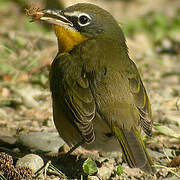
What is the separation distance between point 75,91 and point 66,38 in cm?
66

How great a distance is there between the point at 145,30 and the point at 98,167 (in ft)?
18.6

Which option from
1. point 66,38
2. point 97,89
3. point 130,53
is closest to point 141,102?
point 97,89

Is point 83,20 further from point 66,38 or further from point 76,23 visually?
point 66,38

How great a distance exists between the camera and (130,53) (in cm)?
739

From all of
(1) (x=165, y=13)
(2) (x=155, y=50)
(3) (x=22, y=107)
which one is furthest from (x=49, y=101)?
(1) (x=165, y=13)

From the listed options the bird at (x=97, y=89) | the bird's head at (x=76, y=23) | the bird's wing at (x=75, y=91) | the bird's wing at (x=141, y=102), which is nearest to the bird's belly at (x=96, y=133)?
the bird at (x=97, y=89)

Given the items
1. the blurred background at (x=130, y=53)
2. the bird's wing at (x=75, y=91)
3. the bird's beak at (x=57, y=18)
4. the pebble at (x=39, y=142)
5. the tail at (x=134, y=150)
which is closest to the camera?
the tail at (x=134, y=150)

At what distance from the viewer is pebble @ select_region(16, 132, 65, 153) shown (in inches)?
190

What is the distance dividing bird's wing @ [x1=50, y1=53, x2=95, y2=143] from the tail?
265mm

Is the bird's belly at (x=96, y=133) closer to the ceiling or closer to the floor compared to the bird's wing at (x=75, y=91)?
closer to the floor

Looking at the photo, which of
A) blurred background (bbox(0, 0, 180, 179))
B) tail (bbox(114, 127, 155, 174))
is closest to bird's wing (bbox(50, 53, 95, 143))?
tail (bbox(114, 127, 155, 174))

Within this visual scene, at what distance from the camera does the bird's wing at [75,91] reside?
13.2 feet

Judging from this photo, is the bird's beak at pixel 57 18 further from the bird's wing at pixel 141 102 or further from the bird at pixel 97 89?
the bird's wing at pixel 141 102

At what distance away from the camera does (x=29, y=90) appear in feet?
21.1
